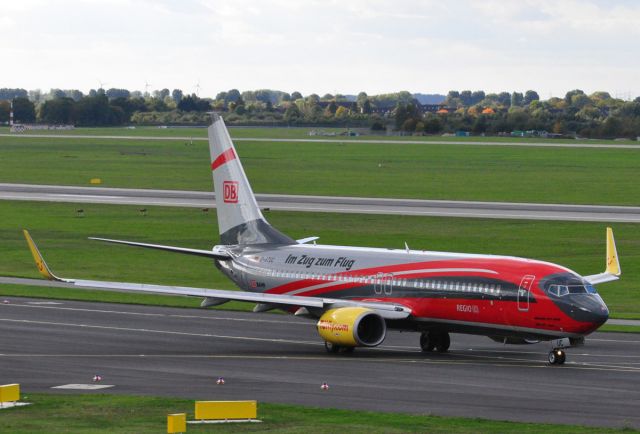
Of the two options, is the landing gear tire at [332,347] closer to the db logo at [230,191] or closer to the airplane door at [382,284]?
the airplane door at [382,284]

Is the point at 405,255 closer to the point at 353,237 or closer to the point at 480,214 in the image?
the point at 353,237

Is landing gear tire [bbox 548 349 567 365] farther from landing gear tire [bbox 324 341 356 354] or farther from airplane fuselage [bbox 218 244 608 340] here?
landing gear tire [bbox 324 341 356 354]

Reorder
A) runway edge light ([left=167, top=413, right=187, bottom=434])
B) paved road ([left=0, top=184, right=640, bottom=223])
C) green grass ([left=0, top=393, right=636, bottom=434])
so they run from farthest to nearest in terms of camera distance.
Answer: paved road ([left=0, top=184, right=640, bottom=223])
green grass ([left=0, top=393, right=636, bottom=434])
runway edge light ([left=167, top=413, right=187, bottom=434])

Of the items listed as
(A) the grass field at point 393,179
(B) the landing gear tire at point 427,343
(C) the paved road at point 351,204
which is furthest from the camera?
(A) the grass field at point 393,179

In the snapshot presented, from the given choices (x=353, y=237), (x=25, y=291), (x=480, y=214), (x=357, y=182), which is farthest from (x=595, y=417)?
(x=357, y=182)

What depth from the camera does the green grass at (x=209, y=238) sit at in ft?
278

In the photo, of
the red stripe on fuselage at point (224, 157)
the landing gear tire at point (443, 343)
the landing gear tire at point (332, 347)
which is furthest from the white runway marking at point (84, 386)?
the red stripe on fuselage at point (224, 157)

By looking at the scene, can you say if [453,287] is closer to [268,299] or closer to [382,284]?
[382,284]

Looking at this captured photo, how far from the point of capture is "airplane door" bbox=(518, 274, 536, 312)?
51.1 m

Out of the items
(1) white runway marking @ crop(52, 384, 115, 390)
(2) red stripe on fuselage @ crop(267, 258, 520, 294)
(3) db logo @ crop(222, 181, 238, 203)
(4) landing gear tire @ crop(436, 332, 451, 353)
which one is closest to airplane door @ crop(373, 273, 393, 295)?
(2) red stripe on fuselage @ crop(267, 258, 520, 294)

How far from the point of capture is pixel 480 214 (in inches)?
4680

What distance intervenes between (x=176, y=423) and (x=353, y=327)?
59.7 feet

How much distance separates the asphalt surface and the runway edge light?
7298 mm

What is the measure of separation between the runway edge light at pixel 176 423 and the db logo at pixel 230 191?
92.1ft
